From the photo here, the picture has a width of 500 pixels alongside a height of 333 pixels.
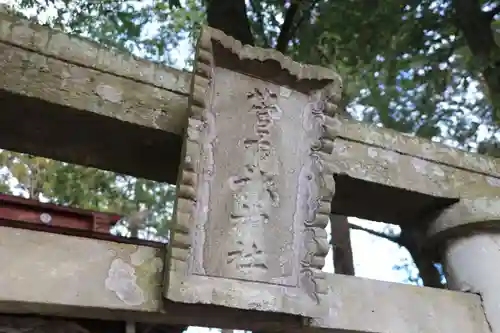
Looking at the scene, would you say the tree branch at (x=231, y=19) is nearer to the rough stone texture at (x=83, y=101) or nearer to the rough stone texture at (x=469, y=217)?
the rough stone texture at (x=83, y=101)

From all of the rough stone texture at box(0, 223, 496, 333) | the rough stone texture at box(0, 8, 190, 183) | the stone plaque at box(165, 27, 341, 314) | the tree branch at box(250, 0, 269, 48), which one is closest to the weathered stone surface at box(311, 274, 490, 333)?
the rough stone texture at box(0, 223, 496, 333)

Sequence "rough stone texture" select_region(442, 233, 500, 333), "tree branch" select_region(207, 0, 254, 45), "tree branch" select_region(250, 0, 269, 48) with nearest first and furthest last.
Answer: "rough stone texture" select_region(442, 233, 500, 333)
"tree branch" select_region(207, 0, 254, 45)
"tree branch" select_region(250, 0, 269, 48)

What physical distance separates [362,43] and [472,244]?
1.71 meters

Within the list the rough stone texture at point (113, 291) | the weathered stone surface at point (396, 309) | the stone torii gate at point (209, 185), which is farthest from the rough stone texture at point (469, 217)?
the rough stone texture at point (113, 291)

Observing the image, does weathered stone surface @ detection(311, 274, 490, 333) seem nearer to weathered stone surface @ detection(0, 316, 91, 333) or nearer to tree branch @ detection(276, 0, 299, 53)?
weathered stone surface @ detection(0, 316, 91, 333)

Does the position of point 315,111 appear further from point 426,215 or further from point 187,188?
point 426,215

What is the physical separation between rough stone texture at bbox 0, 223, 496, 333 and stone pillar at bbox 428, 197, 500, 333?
0.40m

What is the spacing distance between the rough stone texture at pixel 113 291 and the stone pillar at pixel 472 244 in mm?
404

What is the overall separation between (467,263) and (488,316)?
0.70ft

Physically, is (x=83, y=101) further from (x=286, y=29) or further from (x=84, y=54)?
(x=286, y=29)

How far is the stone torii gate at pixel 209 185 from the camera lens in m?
1.62

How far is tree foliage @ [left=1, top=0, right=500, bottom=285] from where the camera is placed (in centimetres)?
352

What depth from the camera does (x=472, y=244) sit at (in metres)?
2.25

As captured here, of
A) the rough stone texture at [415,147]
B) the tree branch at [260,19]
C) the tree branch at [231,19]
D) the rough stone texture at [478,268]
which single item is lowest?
the rough stone texture at [478,268]
